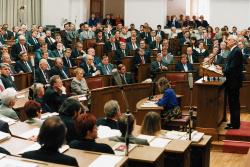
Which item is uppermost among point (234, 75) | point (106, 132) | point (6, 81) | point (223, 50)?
point (223, 50)

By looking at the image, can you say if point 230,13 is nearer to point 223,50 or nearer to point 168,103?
point 223,50

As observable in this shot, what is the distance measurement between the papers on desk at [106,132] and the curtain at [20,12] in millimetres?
16273

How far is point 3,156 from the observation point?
383cm

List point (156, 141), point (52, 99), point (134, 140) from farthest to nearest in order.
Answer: point (52, 99)
point (156, 141)
point (134, 140)

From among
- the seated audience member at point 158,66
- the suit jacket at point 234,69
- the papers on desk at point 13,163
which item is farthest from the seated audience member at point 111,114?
the seated audience member at point 158,66

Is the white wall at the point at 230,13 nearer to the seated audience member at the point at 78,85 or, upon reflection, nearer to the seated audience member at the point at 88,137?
the seated audience member at the point at 78,85

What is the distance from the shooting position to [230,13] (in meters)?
21.2

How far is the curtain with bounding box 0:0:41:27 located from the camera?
21.3m

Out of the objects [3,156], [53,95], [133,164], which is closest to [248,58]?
[53,95]

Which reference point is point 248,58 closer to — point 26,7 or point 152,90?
point 152,90

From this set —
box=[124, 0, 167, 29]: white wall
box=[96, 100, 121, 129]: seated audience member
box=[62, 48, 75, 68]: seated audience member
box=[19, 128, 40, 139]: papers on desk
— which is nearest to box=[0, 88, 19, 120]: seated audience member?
box=[19, 128, 40, 139]: papers on desk

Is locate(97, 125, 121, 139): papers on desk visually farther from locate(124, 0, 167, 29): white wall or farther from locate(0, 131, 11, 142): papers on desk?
locate(124, 0, 167, 29): white wall

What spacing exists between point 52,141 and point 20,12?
18.9 m

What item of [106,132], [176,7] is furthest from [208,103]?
[176,7]
